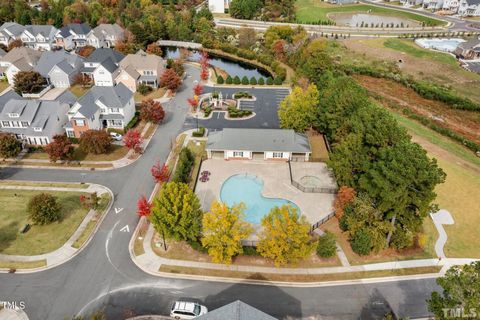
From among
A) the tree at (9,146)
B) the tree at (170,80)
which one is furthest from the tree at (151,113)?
the tree at (9,146)

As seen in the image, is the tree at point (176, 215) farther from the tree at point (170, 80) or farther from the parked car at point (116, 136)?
the tree at point (170, 80)

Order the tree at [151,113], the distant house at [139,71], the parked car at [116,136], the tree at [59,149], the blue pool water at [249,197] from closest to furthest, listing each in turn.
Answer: the blue pool water at [249,197], the tree at [59,149], the parked car at [116,136], the tree at [151,113], the distant house at [139,71]

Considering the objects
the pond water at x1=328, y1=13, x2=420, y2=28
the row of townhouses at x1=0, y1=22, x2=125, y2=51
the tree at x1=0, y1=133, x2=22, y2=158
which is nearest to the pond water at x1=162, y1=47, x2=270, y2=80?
the row of townhouses at x1=0, y1=22, x2=125, y2=51

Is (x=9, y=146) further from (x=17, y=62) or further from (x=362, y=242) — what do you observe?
(x=362, y=242)

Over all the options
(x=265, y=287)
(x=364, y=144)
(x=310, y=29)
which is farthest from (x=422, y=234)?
(x=310, y=29)

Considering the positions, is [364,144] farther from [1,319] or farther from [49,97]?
[49,97]

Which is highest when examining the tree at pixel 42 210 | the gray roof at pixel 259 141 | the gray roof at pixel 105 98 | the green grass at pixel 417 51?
the gray roof at pixel 105 98
